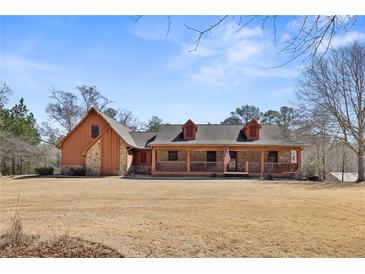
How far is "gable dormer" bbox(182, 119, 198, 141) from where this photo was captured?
24164 millimetres

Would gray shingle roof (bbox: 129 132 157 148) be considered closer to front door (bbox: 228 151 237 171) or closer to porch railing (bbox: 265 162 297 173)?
front door (bbox: 228 151 237 171)

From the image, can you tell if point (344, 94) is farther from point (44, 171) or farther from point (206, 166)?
point (44, 171)

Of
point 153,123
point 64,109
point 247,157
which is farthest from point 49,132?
point 247,157

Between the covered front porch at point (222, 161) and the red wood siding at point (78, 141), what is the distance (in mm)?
5257

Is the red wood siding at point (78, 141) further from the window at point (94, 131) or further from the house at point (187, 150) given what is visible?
the window at point (94, 131)

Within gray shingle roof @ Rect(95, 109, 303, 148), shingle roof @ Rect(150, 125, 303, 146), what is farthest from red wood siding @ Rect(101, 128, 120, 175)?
shingle roof @ Rect(150, 125, 303, 146)

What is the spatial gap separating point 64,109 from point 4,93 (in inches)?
313

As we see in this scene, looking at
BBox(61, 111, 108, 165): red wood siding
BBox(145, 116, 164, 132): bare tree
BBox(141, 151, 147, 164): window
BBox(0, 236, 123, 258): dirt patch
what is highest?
BBox(145, 116, 164, 132): bare tree

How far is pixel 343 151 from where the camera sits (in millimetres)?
23188

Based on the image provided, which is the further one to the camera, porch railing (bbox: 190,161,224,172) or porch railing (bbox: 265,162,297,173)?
porch railing (bbox: 190,161,224,172)

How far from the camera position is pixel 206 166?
2394 centimetres

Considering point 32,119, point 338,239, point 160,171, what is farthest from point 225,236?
point 32,119
